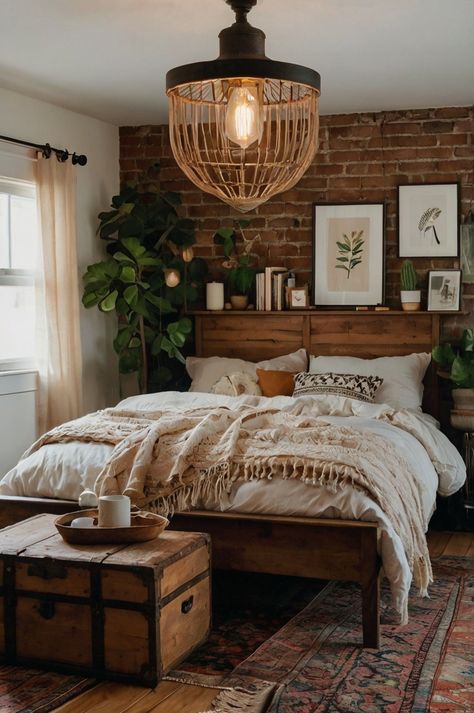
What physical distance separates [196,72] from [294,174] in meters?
0.49

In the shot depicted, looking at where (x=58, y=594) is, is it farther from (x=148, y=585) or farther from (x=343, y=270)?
(x=343, y=270)

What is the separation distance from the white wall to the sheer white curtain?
282 mm

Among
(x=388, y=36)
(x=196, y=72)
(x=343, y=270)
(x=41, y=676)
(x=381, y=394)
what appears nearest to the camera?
(x=196, y=72)

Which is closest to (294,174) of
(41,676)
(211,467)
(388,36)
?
(211,467)

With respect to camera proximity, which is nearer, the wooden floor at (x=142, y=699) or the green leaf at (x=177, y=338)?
the wooden floor at (x=142, y=699)

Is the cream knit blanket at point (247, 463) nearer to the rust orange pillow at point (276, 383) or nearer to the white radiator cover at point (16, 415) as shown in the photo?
the white radiator cover at point (16, 415)

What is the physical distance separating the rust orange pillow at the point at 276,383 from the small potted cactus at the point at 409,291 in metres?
0.87

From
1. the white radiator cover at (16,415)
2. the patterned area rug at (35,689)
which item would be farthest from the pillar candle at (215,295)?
the patterned area rug at (35,689)

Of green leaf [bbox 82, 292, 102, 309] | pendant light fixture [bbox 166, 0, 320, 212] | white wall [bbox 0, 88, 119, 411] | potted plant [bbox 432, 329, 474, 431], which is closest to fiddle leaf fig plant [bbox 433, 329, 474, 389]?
potted plant [bbox 432, 329, 474, 431]

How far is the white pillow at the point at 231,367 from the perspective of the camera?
5.81 metres

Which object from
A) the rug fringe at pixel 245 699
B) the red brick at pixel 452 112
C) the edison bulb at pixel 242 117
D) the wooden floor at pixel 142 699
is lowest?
the wooden floor at pixel 142 699

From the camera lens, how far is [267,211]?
245 inches

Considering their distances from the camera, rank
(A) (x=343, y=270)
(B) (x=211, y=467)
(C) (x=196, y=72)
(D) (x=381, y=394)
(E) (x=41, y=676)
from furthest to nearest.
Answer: (A) (x=343, y=270)
(D) (x=381, y=394)
(B) (x=211, y=467)
(E) (x=41, y=676)
(C) (x=196, y=72)

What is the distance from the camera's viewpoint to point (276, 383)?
553 centimetres
